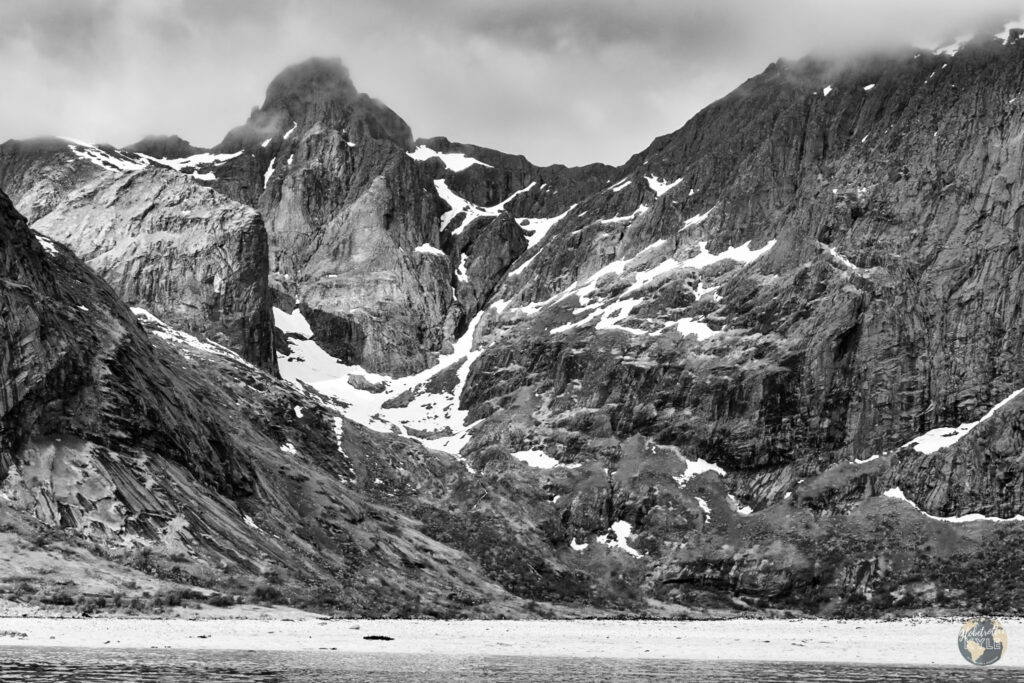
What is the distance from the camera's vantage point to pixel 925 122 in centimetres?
16512

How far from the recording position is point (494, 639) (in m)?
58.2

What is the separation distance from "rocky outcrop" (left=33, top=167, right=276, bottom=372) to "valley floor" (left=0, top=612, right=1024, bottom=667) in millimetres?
108303

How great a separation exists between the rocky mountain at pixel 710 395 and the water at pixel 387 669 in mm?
33477

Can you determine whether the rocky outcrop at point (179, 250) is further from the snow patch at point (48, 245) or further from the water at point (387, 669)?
the water at point (387, 669)

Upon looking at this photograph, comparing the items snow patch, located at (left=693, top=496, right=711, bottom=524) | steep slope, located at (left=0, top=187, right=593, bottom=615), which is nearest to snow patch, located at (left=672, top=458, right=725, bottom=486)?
snow patch, located at (left=693, top=496, right=711, bottom=524)

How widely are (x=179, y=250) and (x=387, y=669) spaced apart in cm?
14587

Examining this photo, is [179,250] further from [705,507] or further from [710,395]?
[705,507]

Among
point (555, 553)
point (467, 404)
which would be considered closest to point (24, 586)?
point (555, 553)

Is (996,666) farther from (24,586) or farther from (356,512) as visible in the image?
(356,512)

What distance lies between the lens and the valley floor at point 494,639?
49.0 meters


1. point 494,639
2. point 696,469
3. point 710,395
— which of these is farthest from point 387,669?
point 710,395

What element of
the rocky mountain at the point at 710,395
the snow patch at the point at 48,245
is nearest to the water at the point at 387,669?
the rocky mountain at the point at 710,395

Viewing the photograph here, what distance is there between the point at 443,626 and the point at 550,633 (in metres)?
6.81

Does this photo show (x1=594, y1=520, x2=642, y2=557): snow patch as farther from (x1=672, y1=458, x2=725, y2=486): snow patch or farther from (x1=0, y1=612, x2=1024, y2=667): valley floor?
(x1=0, y1=612, x2=1024, y2=667): valley floor
